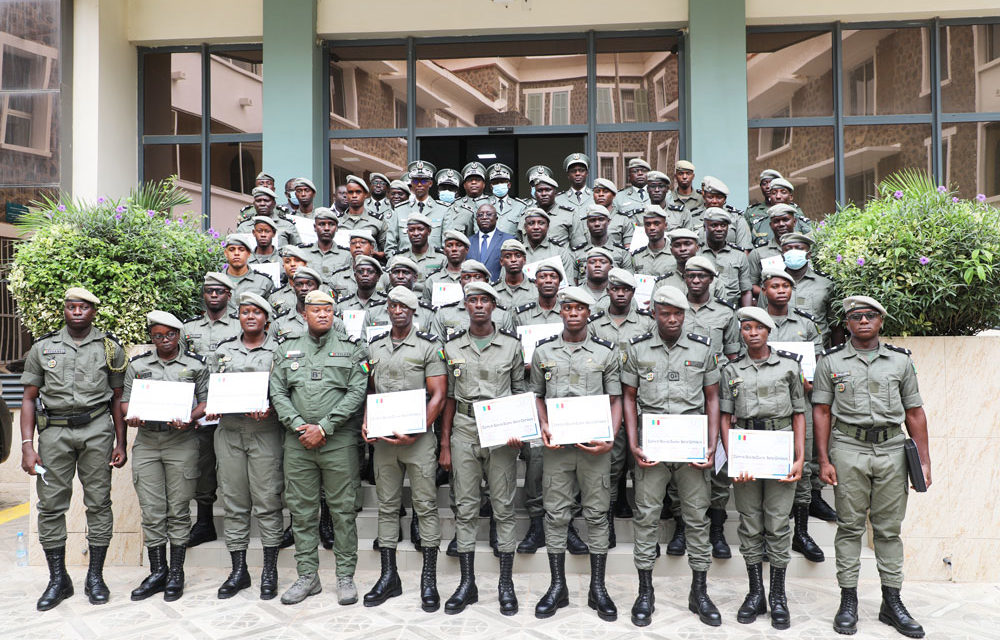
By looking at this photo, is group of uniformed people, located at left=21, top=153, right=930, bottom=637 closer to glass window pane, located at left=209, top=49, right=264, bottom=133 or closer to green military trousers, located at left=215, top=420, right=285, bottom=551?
green military trousers, located at left=215, top=420, right=285, bottom=551

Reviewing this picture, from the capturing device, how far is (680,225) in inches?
317

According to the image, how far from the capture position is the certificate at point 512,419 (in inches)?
201

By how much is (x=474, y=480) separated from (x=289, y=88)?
7.72 meters

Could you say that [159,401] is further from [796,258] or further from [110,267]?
[796,258]

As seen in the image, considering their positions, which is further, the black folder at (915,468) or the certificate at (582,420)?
the certificate at (582,420)

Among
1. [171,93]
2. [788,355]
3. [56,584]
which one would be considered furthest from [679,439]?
[171,93]

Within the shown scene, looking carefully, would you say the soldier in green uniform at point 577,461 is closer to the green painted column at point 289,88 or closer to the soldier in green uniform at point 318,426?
the soldier in green uniform at point 318,426

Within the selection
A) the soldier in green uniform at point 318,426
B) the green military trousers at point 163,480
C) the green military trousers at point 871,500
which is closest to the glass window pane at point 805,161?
the green military trousers at point 871,500

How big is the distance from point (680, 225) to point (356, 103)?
584 centimetres

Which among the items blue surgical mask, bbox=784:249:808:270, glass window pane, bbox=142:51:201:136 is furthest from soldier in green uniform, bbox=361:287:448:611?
glass window pane, bbox=142:51:201:136

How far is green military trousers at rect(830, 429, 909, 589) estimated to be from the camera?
4.90 m

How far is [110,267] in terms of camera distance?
22.0 ft

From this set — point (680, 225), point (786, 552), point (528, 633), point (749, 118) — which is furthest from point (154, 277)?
point (749, 118)

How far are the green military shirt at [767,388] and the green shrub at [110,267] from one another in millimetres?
5204
